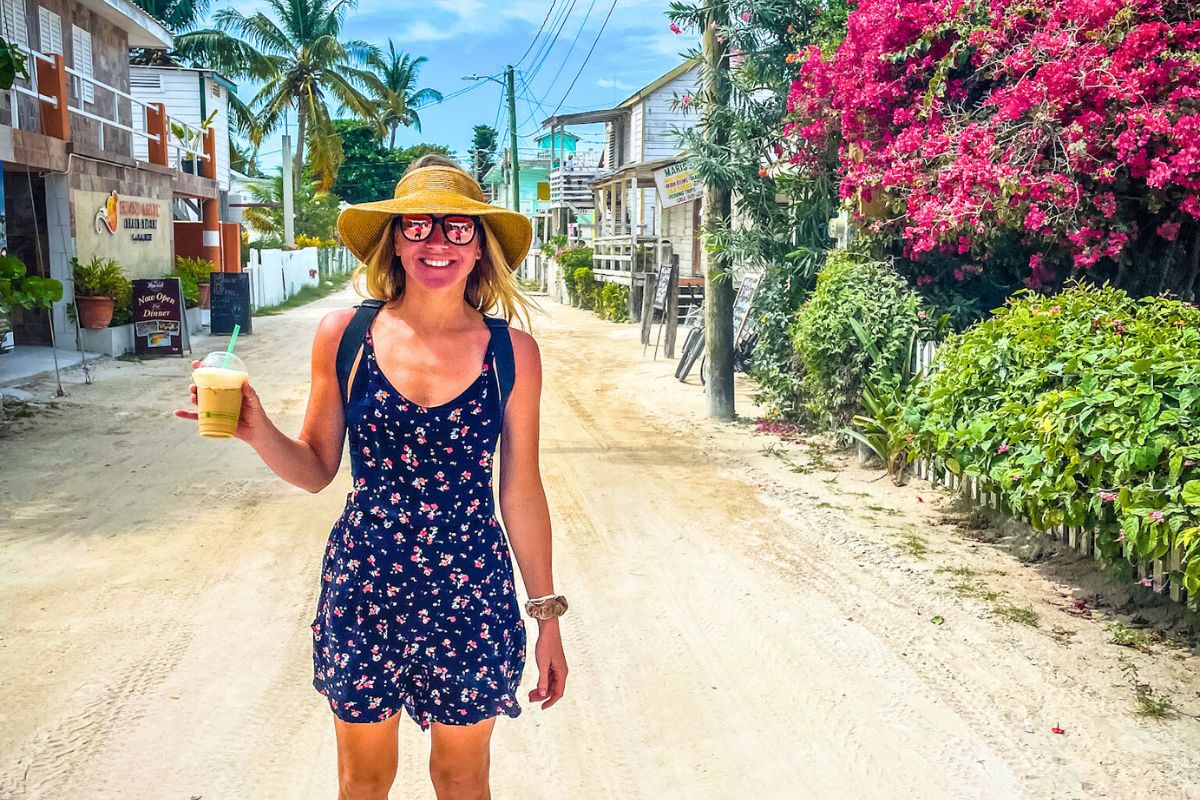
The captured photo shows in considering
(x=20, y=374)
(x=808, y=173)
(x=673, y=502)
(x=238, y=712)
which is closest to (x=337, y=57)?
(x=20, y=374)

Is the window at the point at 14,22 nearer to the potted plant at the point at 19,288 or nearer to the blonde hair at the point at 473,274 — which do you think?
the potted plant at the point at 19,288

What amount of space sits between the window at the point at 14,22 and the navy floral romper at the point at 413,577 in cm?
1544

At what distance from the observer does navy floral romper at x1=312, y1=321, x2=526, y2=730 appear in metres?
2.36

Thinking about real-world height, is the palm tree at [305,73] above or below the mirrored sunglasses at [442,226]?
above

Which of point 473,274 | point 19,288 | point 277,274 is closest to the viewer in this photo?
point 473,274

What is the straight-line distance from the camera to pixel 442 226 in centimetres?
248

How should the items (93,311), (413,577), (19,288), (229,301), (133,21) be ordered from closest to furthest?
1. (413,577)
2. (19,288)
3. (93,311)
4. (229,301)
5. (133,21)

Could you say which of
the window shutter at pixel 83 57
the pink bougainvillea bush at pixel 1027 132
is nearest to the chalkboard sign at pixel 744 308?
the pink bougainvillea bush at pixel 1027 132

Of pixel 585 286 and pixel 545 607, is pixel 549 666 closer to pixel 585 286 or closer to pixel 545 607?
pixel 545 607

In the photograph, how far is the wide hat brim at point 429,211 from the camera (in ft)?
7.98

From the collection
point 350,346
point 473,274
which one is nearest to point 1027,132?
point 473,274

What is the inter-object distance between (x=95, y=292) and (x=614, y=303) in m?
11.8

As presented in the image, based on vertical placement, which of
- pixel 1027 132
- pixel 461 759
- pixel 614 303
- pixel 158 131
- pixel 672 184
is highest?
pixel 158 131

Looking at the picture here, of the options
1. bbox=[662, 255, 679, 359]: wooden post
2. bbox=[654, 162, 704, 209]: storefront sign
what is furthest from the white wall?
bbox=[662, 255, 679, 359]: wooden post
